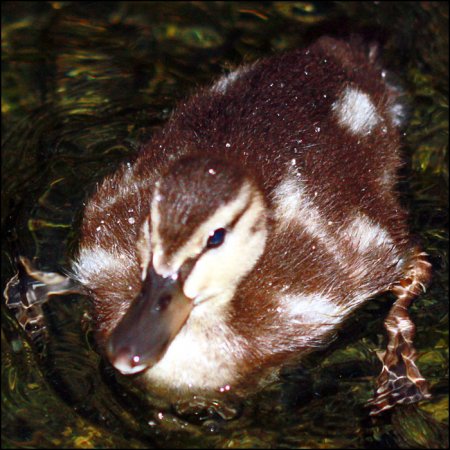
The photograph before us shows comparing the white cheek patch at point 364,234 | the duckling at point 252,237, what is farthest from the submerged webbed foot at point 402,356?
the white cheek patch at point 364,234

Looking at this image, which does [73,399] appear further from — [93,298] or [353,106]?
[353,106]

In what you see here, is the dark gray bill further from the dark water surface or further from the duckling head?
the dark water surface

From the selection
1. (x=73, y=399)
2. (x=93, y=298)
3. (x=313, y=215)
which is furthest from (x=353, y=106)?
(x=73, y=399)

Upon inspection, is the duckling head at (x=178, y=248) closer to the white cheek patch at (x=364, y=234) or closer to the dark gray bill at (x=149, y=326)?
the dark gray bill at (x=149, y=326)

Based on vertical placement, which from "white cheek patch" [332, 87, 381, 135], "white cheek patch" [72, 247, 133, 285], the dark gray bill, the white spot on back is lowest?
the dark gray bill

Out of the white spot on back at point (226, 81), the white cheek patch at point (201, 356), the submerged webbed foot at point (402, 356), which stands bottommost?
the submerged webbed foot at point (402, 356)

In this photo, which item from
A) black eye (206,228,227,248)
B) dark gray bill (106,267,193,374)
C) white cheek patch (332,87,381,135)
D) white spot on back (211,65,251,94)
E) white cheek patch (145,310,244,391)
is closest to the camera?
dark gray bill (106,267,193,374)

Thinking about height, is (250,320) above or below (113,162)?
below

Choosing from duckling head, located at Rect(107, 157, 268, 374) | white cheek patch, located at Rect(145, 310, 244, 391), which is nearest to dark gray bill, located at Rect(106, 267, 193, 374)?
duckling head, located at Rect(107, 157, 268, 374)
